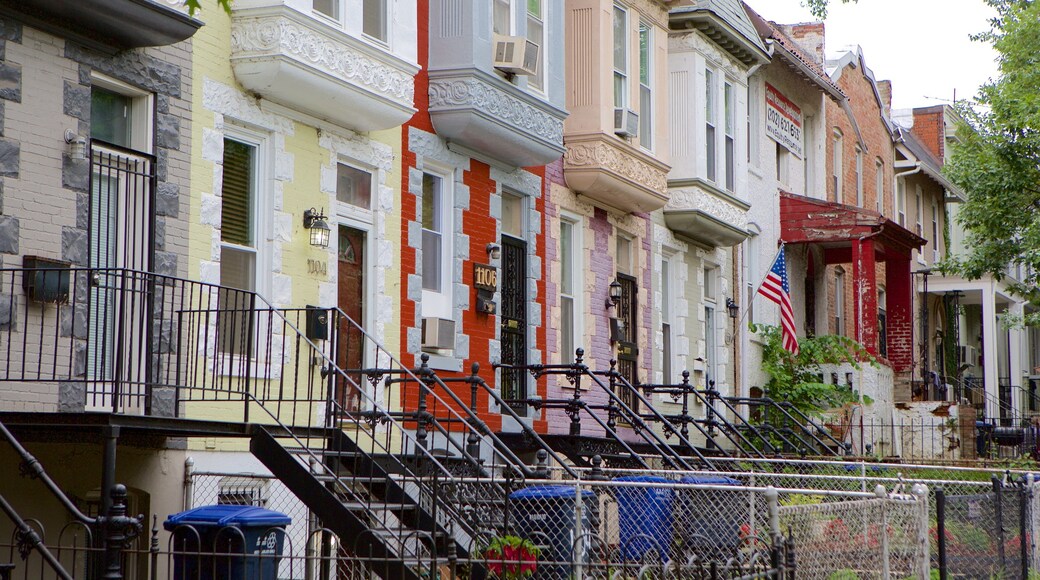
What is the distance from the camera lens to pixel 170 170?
12.1 meters

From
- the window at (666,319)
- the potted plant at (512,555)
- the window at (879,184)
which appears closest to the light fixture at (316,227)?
the potted plant at (512,555)

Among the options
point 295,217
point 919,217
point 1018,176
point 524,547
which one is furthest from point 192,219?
point 919,217

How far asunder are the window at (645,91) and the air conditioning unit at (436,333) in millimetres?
6205

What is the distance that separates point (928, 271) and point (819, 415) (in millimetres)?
12507

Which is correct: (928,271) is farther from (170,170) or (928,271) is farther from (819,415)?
(170,170)

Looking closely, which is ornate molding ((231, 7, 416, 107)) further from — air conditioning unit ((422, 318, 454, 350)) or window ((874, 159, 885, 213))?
window ((874, 159, 885, 213))

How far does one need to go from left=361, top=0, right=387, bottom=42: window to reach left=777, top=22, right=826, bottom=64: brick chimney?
1820 cm

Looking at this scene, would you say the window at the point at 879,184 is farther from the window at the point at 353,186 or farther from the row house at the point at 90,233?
the row house at the point at 90,233

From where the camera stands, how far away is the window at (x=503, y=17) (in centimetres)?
1731

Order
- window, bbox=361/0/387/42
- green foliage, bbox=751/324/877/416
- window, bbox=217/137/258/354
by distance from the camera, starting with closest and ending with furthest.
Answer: window, bbox=217/137/258/354 → window, bbox=361/0/387/42 → green foliage, bbox=751/324/877/416

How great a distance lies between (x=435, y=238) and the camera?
648 inches

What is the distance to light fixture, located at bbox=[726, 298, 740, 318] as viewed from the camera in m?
24.6

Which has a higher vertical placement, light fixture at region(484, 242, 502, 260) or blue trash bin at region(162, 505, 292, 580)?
light fixture at region(484, 242, 502, 260)

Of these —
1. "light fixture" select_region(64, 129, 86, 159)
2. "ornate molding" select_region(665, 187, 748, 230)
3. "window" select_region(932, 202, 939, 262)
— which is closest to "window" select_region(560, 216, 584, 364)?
"ornate molding" select_region(665, 187, 748, 230)
